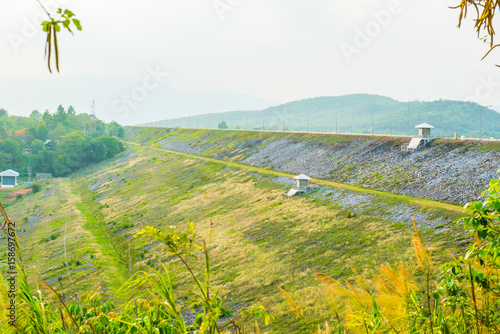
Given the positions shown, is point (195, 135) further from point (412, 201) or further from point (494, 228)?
point (494, 228)

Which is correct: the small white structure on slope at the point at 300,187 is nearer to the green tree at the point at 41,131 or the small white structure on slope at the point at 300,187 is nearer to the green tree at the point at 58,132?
the green tree at the point at 41,131

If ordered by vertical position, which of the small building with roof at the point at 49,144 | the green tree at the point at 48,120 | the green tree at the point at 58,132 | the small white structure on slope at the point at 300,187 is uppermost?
the green tree at the point at 48,120

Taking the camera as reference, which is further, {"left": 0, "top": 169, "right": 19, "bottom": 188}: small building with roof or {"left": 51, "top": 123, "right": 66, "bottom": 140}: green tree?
{"left": 51, "top": 123, "right": 66, "bottom": 140}: green tree

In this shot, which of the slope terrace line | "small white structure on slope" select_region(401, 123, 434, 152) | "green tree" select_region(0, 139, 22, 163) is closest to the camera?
the slope terrace line

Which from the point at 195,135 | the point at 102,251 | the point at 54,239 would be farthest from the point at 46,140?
the point at 102,251

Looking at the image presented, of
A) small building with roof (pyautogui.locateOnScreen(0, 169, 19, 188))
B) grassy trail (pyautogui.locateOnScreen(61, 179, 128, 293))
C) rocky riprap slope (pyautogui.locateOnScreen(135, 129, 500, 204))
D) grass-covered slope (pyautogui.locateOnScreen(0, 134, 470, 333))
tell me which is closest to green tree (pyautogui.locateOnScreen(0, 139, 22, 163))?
small building with roof (pyautogui.locateOnScreen(0, 169, 19, 188))

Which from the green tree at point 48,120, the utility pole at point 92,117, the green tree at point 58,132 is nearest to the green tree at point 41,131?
the green tree at point 58,132

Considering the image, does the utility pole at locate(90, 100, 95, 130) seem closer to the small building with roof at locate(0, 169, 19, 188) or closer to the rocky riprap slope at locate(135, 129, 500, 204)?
the small building with roof at locate(0, 169, 19, 188)

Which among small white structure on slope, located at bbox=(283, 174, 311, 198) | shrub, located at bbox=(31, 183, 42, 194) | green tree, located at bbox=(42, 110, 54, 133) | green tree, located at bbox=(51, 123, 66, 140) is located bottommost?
shrub, located at bbox=(31, 183, 42, 194)
